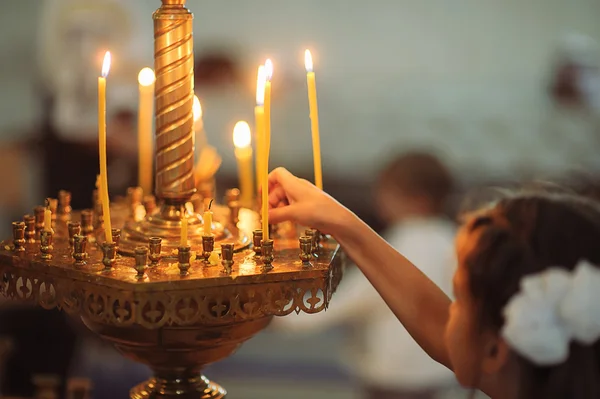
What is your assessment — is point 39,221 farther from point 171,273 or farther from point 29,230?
point 171,273

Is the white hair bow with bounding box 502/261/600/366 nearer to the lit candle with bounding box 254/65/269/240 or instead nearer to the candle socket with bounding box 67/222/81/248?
the lit candle with bounding box 254/65/269/240

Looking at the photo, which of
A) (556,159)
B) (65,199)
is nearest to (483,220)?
(65,199)

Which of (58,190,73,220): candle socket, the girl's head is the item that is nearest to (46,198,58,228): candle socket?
(58,190,73,220): candle socket

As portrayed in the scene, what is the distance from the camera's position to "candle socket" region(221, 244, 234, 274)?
1039 mm

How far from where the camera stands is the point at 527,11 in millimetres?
6102

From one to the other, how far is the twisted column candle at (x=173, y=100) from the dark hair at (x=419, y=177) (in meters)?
2.25

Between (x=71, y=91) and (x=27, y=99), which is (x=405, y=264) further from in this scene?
(x=27, y=99)

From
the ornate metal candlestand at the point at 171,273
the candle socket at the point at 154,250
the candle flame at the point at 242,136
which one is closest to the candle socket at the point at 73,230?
the ornate metal candlestand at the point at 171,273

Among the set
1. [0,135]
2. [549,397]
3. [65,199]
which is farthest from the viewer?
[0,135]

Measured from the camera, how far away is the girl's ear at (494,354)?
1170 mm

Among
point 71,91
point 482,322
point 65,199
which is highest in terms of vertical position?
point 65,199

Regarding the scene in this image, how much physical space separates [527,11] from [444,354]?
16.5 feet

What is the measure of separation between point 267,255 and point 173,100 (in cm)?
24

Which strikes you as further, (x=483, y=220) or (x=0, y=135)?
(x=0, y=135)
